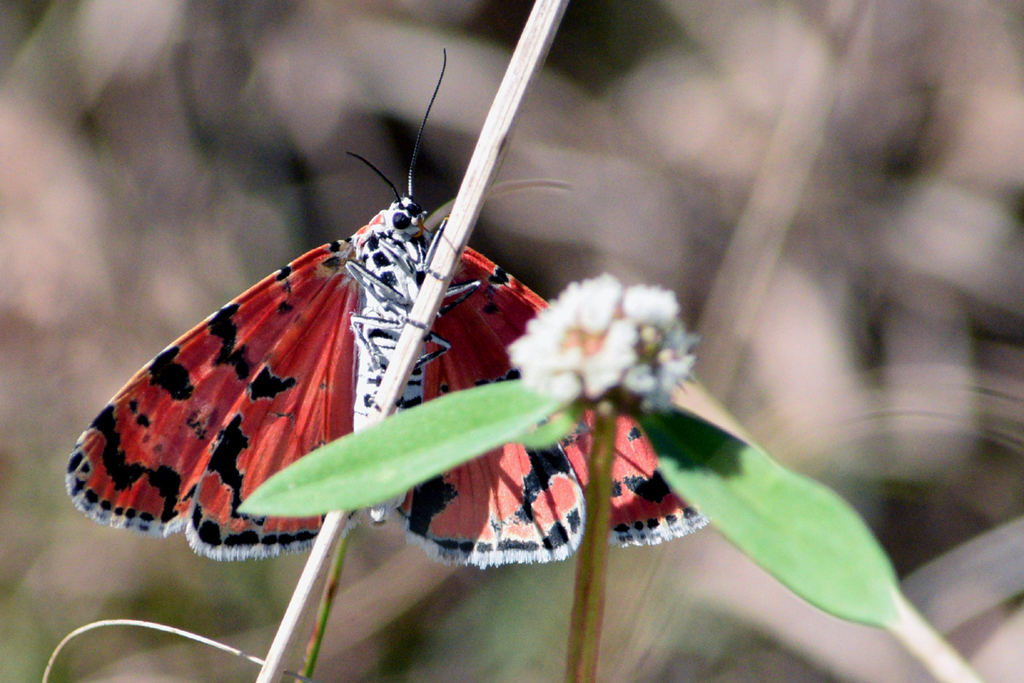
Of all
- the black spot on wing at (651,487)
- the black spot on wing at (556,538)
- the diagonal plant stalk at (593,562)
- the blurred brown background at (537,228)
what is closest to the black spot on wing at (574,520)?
the black spot on wing at (556,538)

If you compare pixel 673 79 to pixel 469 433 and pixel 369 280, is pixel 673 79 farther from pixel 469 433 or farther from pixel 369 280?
pixel 469 433

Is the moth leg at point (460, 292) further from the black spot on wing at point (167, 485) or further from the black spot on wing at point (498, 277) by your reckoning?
the black spot on wing at point (167, 485)

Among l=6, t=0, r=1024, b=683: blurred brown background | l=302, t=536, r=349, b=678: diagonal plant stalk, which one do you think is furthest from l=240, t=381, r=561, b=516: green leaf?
l=6, t=0, r=1024, b=683: blurred brown background

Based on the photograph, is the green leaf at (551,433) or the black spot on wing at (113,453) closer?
the green leaf at (551,433)

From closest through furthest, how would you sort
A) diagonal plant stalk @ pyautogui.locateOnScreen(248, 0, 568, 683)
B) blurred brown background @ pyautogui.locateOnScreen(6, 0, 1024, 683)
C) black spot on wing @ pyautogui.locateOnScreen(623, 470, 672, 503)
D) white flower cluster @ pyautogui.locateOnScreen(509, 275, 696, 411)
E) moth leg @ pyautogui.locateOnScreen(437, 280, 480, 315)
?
white flower cluster @ pyautogui.locateOnScreen(509, 275, 696, 411), diagonal plant stalk @ pyautogui.locateOnScreen(248, 0, 568, 683), black spot on wing @ pyautogui.locateOnScreen(623, 470, 672, 503), moth leg @ pyautogui.locateOnScreen(437, 280, 480, 315), blurred brown background @ pyautogui.locateOnScreen(6, 0, 1024, 683)

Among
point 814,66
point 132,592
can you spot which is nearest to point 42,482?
point 132,592

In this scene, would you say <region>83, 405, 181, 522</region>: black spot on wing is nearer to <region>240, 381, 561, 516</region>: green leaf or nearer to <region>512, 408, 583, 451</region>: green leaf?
<region>240, 381, 561, 516</region>: green leaf

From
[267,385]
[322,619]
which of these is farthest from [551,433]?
[267,385]
